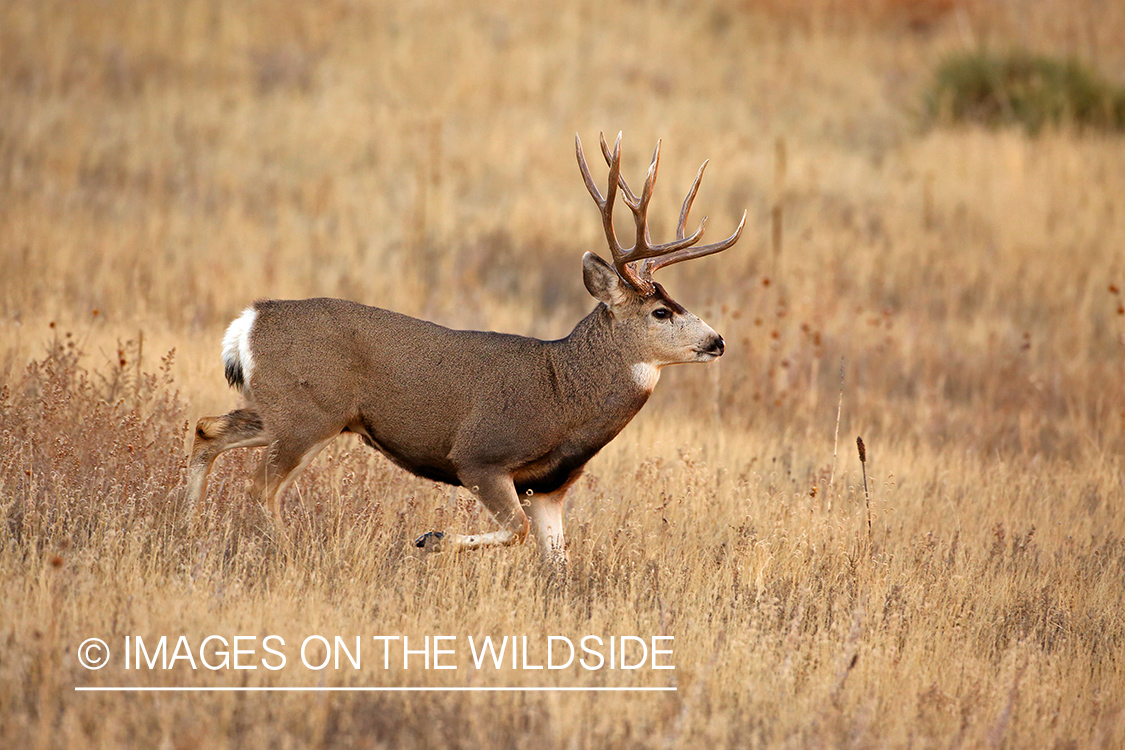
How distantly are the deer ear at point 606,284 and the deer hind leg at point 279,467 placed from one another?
5.04 feet

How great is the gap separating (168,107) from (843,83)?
12740mm

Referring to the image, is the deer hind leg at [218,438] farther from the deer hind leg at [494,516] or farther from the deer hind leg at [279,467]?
the deer hind leg at [494,516]

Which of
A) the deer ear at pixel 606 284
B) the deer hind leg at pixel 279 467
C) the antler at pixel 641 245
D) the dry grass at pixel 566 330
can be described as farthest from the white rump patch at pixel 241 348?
the antler at pixel 641 245

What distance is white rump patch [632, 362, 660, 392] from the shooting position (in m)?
6.04


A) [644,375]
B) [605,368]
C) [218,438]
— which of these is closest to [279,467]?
[218,438]

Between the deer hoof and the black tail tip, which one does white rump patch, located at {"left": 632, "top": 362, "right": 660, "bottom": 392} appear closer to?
the deer hoof

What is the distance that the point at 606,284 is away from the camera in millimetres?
6109

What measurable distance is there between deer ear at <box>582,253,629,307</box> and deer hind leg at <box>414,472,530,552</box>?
1093mm

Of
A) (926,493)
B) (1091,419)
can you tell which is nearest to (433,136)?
(1091,419)

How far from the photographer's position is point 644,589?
597 cm
